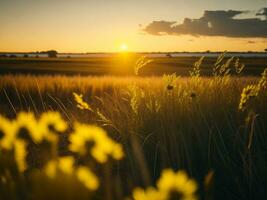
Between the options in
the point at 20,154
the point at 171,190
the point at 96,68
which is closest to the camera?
the point at 171,190

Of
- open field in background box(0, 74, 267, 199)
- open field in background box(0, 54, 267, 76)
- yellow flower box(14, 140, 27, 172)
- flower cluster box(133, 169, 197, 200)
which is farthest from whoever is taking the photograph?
open field in background box(0, 54, 267, 76)

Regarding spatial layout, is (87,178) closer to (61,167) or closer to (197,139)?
(61,167)

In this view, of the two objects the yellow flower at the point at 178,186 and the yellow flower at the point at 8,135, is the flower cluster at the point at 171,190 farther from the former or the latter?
the yellow flower at the point at 8,135

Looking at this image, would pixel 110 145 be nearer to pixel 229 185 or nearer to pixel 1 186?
pixel 1 186

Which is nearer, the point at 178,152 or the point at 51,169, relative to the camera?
the point at 51,169

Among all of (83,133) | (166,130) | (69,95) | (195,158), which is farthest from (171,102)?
(69,95)

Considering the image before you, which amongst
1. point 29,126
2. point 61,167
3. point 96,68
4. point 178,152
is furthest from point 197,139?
point 96,68

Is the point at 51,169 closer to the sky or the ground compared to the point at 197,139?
closer to the sky

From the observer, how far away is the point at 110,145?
49cm

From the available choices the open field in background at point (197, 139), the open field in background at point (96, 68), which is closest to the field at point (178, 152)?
the open field in background at point (197, 139)

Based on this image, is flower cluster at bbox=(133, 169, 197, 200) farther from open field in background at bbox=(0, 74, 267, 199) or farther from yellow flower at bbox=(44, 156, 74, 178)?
open field in background at bbox=(0, 74, 267, 199)

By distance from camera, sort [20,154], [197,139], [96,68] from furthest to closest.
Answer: [96,68] < [197,139] < [20,154]

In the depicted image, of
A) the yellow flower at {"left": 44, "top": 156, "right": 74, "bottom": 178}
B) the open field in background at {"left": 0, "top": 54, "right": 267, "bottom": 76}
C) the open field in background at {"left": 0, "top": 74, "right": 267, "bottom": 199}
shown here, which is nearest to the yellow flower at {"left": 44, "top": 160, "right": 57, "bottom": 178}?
the yellow flower at {"left": 44, "top": 156, "right": 74, "bottom": 178}

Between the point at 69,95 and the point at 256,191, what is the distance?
620 centimetres
